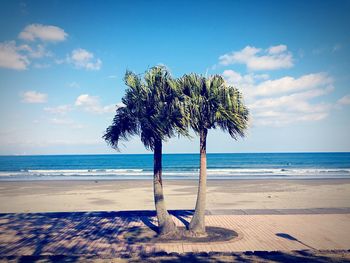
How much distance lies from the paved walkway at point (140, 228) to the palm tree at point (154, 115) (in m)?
1.80

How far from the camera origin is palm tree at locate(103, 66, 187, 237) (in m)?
9.21

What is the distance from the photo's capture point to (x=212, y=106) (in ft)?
30.5

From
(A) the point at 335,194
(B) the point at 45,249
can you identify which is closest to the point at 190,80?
(B) the point at 45,249

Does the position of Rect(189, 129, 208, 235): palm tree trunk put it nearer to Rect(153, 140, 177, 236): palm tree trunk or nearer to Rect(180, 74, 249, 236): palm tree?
Rect(180, 74, 249, 236): palm tree

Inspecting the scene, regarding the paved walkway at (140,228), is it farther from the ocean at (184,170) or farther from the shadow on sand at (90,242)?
the ocean at (184,170)

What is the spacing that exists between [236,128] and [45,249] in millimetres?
7413

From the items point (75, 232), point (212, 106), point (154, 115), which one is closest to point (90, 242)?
point (75, 232)

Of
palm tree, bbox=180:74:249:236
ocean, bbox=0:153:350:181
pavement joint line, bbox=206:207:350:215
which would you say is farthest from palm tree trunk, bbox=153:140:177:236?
ocean, bbox=0:153:350:181

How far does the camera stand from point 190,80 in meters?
9.48

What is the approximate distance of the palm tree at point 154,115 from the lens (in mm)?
9211

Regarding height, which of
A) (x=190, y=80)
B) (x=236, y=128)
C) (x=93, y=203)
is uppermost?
(x=190, y=80)

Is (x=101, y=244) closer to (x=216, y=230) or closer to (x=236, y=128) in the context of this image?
(x=216, y=230)

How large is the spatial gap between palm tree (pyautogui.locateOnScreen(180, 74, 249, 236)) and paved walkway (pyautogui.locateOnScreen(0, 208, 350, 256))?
313cm

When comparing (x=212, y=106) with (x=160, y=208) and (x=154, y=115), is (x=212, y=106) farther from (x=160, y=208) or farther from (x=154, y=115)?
(x=160, y=208)
